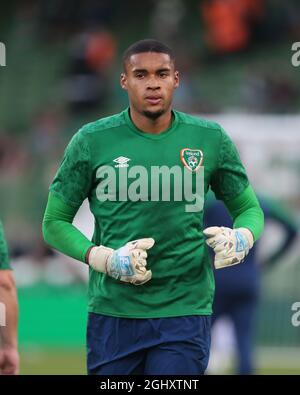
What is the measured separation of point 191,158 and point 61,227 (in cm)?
81

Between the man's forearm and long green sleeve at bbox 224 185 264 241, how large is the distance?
4.39ft

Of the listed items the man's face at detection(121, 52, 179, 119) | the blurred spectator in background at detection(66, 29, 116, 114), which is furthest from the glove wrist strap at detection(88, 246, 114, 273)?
the blurred spectator in background at detection(66, 29, 116, 114)

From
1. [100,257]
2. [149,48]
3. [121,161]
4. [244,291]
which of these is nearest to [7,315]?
[100,257]

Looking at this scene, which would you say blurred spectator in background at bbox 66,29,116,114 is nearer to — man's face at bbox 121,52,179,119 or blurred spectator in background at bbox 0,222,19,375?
blurred spectator in background at bbox 0,222,19,375

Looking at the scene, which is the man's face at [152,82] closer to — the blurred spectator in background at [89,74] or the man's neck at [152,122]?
the man's neck at [152,122]

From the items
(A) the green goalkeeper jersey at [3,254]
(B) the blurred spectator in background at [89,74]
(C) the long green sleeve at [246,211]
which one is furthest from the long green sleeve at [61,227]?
(B) the blurred spectator in background at [89,74]

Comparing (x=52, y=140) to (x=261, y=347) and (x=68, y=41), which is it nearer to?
(x=68, y=41)

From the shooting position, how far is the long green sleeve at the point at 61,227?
6715 millimetres

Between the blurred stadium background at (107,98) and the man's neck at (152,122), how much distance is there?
8628 mm

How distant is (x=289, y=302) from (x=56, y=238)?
9460 millimetres

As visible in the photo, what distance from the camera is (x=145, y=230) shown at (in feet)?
21.8

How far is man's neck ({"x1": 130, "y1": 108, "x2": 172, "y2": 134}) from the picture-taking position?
677cm

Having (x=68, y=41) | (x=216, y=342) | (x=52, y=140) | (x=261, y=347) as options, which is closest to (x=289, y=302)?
(x=261, y=347)

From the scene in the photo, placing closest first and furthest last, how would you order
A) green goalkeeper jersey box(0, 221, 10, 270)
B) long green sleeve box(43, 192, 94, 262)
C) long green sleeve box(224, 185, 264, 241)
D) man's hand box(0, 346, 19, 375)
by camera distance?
long green sleeve box(43, 192, 94, 262) → long green sleeve box(224, 185, 264, 241) → green goalkeeper jersey box(0, 221, 10, 270) → man's hand box(0, 346, 19, 375)
